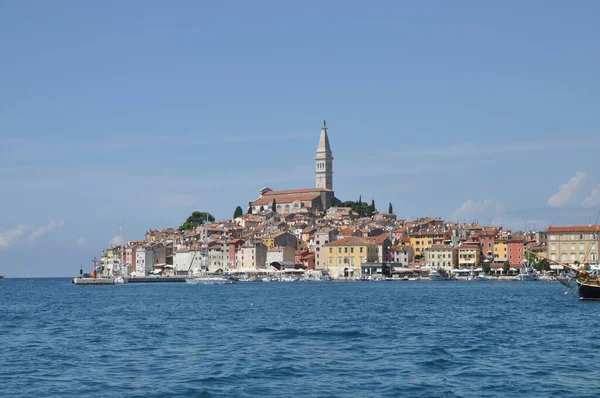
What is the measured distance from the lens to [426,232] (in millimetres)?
120000

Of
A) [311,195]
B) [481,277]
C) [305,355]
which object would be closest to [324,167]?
[311,195]

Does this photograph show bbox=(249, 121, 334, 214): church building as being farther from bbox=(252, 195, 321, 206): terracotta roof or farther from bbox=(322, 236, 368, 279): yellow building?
bbox=(322, 236, 368, 279): yellow building

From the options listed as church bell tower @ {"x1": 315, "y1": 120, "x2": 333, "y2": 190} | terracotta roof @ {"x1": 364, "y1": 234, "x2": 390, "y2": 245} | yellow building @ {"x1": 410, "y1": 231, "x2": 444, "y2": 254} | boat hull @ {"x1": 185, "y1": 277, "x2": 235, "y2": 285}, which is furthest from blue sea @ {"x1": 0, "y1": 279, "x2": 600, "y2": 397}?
church bell tower @ {"x1": 315, "y1": 120, "x2": 333, "y2": 190}

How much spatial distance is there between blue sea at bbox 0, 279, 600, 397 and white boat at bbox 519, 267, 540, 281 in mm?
66813

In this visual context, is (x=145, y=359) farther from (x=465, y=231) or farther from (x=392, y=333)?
(x=465, y=231)

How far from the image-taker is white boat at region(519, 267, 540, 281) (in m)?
103

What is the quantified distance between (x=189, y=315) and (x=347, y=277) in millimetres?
74166

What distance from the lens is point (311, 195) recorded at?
511 ft

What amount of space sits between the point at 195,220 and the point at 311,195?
67.5 feet

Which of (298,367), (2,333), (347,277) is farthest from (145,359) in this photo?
(347,277)

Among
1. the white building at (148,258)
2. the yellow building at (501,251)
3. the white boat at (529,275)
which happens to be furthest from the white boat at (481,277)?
the white building at (148,258)

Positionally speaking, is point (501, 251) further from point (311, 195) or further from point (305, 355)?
point (305, 355)

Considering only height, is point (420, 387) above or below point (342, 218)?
below

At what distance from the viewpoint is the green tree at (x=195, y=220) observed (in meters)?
155
